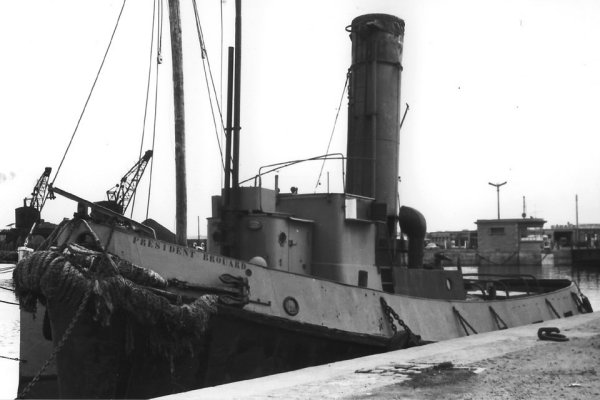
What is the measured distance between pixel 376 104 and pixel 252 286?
5245mm

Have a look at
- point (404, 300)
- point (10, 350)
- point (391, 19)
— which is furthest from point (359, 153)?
point (10, 350)

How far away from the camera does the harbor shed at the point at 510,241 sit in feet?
180

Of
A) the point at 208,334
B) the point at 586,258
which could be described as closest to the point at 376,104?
the point at 208,334

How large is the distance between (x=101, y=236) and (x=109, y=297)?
34.1 inches

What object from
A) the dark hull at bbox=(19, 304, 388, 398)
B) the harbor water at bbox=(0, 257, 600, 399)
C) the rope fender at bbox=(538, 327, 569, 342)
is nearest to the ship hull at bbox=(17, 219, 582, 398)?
the dark hull at bbox=(19, 304, 388, 398)

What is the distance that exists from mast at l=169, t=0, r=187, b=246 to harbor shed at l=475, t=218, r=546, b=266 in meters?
47.3

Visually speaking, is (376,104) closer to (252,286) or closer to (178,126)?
(178,126)

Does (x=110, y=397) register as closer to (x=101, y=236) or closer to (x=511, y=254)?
(x=101, y=236)

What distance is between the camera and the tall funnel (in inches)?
450

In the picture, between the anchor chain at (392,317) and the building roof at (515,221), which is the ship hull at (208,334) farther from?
the building roof at (515,221)

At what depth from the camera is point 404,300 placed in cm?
929

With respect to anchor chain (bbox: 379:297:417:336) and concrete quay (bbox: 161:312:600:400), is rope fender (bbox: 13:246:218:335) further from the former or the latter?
anchor chain (bbox: 379:297:417:336)

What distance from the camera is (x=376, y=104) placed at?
1152cm

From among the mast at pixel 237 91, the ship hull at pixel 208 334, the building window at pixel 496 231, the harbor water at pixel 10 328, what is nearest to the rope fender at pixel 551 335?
the ship hull at pixel 208 334
